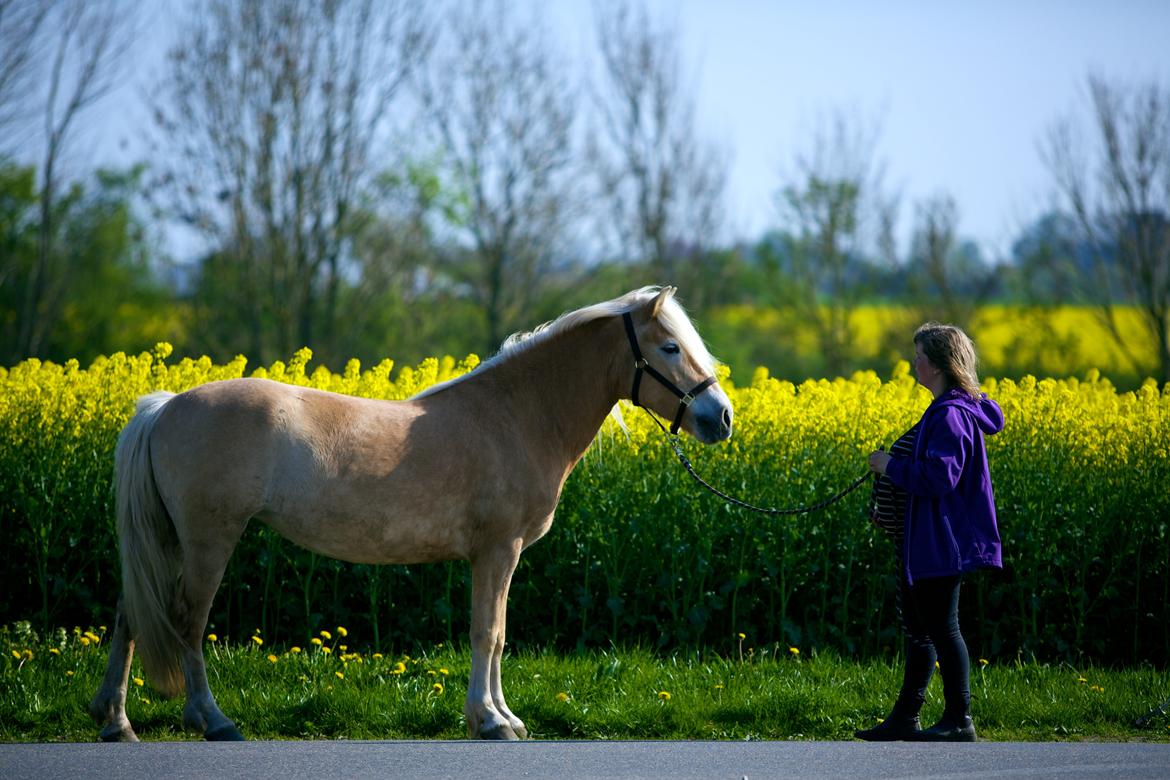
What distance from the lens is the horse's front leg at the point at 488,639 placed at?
5.39 metres

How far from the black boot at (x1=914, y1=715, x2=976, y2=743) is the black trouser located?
0.08 feet

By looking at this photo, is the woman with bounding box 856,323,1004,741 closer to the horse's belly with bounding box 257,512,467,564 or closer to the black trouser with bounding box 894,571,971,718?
the black trouser with bounding box 894,571,971,718

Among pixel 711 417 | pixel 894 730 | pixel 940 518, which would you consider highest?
pixel 711 417

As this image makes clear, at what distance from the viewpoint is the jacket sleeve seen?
524cm

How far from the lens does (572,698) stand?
20.0 feet

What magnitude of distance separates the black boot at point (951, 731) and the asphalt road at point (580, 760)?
0.66 feet

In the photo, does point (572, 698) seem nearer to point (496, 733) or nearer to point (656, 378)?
point (496, 733)

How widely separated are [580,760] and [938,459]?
2023 mm

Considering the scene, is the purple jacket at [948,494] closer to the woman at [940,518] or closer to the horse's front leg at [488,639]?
the woman at [940,518]

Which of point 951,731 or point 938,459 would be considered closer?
point 938,459

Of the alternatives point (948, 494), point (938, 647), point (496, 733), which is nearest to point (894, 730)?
point (938, 647)

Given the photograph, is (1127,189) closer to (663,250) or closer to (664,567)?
(663,250)

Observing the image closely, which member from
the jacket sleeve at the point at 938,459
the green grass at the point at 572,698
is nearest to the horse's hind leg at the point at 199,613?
the green grass at the point at 572,698

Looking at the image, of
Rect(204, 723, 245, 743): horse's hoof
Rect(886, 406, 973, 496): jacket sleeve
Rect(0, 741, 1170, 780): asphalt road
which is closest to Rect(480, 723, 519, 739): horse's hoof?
Rect(0, 741, 1170, 780): asphalt road
